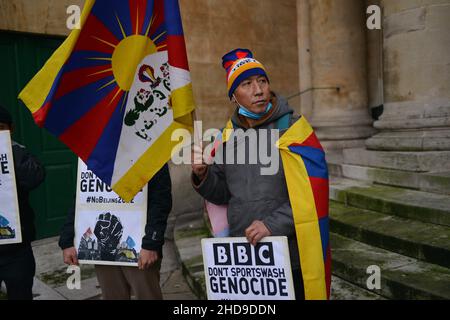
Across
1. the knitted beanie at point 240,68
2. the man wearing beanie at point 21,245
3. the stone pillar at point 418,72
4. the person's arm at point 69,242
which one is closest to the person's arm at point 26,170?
the man wearing beanie at point 21,245

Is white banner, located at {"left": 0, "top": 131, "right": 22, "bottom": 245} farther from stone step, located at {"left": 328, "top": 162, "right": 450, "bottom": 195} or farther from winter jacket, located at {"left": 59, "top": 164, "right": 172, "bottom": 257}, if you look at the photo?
stone step, located at {"left": 328, "top": 162, "right": 450, "bottom": 195}

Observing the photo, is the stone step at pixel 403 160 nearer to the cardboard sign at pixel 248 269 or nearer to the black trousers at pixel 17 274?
the cardboard sign at pixel 248 269

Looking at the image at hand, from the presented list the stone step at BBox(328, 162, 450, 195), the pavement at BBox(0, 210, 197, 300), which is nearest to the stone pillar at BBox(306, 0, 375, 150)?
the stone step at BBox(328, 162, 450, 195)

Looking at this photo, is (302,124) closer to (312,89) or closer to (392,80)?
(392,80)

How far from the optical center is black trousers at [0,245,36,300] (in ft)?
9.64

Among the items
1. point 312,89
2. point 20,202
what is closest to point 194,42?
point 312,89

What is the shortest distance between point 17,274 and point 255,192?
1.77m

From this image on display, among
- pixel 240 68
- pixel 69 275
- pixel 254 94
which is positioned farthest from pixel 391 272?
pixel 69 275

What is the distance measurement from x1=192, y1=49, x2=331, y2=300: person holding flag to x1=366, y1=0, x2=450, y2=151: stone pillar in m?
3.37

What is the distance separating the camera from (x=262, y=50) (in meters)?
8.02

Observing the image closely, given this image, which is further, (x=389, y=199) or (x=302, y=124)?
(x=389, y=199)

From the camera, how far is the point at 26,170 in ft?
9.82

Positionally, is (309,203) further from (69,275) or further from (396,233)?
(69,275)
